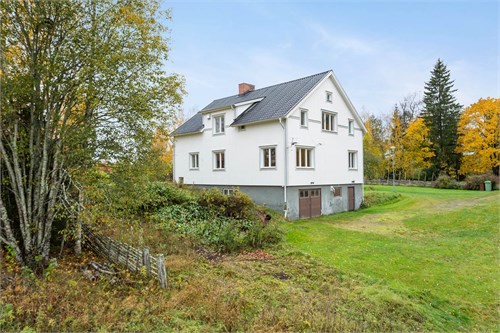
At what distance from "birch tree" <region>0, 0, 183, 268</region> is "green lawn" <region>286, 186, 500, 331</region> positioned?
801 centimetres

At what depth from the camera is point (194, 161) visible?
84.2 ft

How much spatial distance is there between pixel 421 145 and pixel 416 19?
35312 mm

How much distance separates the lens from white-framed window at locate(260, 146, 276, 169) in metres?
19.6

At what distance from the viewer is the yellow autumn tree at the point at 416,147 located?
41688 mm

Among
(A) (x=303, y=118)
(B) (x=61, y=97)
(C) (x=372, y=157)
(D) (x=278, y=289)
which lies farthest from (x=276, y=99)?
(C) (x=372, y=157)

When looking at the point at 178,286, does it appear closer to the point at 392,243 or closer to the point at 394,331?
the point at 394,331

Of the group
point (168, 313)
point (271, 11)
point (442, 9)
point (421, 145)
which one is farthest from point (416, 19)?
point (421, 145)

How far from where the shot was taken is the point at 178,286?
23.6 feet

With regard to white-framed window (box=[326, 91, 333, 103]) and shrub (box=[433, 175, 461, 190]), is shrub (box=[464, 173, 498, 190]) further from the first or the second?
white-framed window (box=[326, 91, 333, 103])

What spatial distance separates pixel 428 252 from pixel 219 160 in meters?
15.3

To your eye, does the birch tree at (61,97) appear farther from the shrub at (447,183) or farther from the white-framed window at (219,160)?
the shrub at (447,183)

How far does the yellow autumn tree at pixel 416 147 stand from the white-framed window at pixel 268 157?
98.9 ft

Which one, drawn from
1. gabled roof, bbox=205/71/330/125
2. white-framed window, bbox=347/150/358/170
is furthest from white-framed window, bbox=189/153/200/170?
white-framed window, bbox=347/150/358/170

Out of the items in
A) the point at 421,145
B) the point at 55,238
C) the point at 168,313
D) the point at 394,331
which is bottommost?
the point at 394,331
